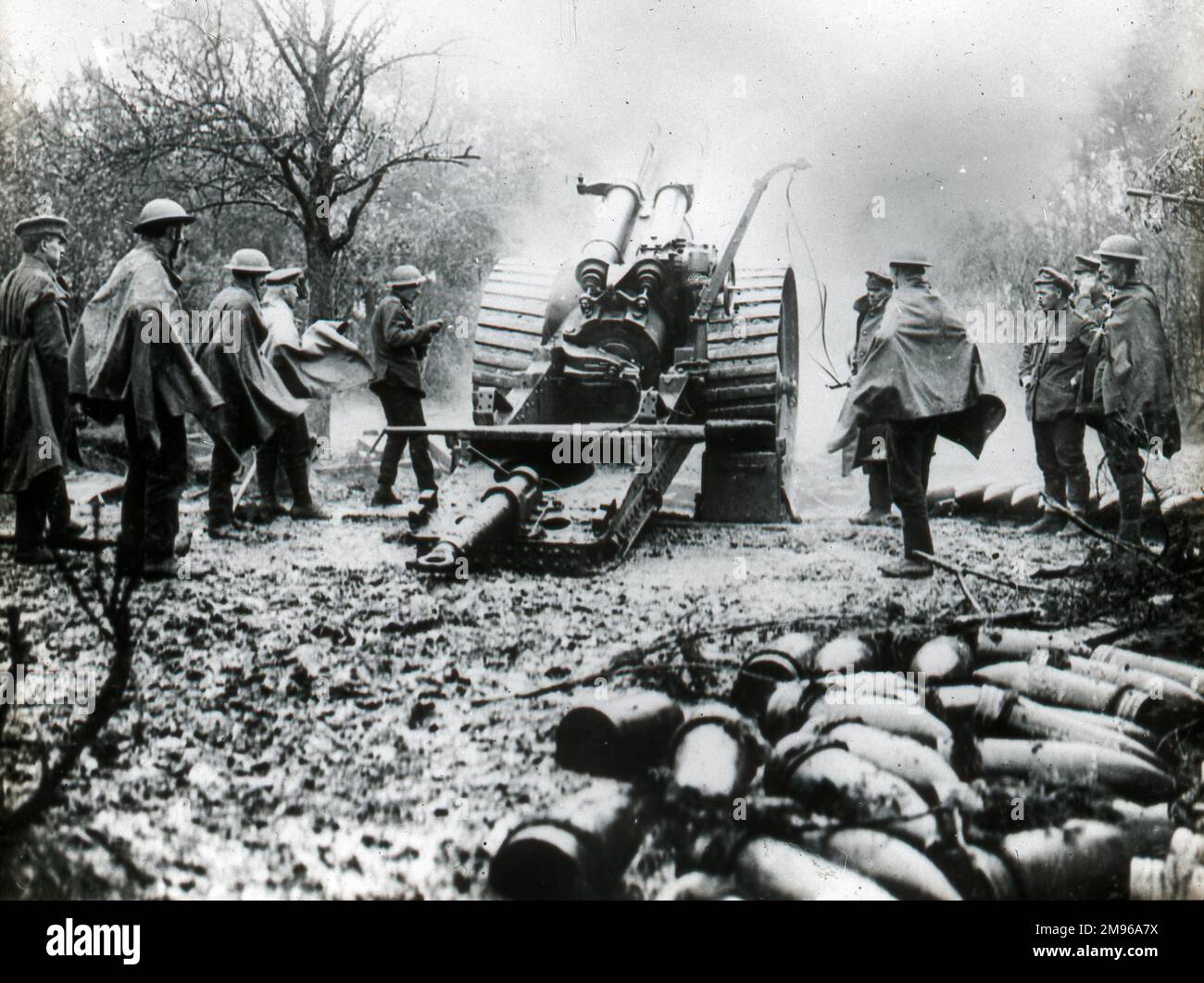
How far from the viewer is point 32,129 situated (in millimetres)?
3516

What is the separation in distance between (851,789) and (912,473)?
184 centimetres

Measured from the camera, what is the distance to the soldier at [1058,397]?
3781 mm

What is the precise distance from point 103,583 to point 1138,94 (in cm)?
414

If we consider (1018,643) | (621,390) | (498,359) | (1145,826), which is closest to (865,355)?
(621,390)

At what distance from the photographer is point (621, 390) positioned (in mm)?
5203

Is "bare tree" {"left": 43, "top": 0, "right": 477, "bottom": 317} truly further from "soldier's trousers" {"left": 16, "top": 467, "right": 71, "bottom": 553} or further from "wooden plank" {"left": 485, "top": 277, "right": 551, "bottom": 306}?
"wooden plank" {"left": 485, "top": 277, "right": 551, "bottom": 306}

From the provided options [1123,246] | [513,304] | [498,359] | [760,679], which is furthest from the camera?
[498,359]

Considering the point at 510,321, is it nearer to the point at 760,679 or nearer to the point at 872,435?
the point at 872,435

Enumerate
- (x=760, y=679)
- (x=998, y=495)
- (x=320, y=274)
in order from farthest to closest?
1. (x=998, y=495)
2. (x=320, y=274)
3. (x=760, y=679)

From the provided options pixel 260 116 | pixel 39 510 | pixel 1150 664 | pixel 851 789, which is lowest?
pixel 851 789

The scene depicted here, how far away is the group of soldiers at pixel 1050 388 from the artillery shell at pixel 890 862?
4.81 feet

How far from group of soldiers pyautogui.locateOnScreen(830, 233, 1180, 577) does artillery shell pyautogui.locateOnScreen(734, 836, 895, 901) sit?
153cm
